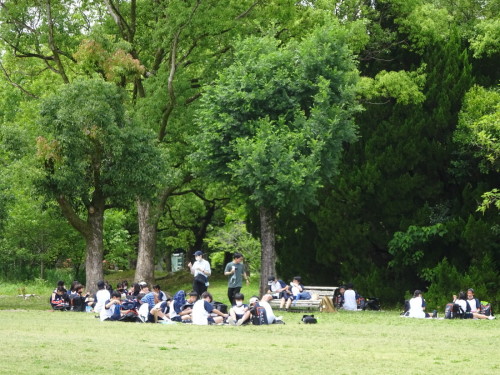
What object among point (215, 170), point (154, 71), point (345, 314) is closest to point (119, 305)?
point (345, 314)

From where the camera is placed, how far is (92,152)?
3234 centimetres

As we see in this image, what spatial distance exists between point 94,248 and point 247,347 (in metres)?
17.6

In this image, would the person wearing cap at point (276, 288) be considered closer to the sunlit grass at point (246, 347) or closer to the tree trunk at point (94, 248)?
the sunlit grass at point (246, 347)

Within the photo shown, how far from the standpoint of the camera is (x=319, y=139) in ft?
106

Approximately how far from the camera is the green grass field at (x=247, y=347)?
45.7ft

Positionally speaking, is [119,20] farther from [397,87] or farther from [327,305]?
[327,305]

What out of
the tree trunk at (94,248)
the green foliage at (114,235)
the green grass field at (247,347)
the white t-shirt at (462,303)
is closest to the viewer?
the green grass field at (247,347)

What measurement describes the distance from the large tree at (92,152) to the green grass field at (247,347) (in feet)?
24.7

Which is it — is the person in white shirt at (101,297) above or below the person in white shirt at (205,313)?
above

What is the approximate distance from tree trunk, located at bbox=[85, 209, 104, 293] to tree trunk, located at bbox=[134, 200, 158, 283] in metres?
4.70

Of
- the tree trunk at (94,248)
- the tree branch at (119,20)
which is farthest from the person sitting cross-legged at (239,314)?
the tree branch at (119,20)

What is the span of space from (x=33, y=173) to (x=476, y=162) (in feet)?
56.6

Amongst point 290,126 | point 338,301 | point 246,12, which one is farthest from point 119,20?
point 338,301

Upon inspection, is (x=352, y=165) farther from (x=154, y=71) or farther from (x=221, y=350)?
(x=221, y=350)
